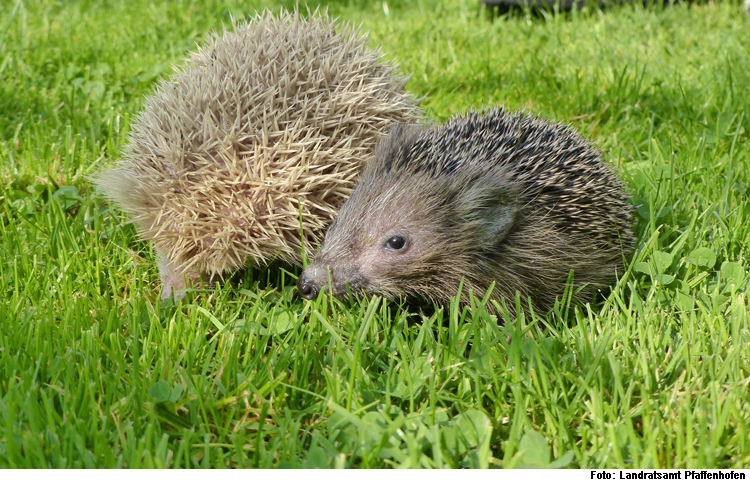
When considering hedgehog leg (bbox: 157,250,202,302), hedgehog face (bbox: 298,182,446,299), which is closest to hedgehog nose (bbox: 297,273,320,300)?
hedgehog face (bbox: 298,182,446,299)

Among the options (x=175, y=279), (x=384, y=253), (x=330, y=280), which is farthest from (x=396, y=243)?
(x=175, y=279)

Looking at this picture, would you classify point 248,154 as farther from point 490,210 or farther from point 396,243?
point 490,210

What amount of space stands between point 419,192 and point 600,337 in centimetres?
106

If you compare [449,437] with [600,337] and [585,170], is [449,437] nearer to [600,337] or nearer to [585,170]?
[600,337]

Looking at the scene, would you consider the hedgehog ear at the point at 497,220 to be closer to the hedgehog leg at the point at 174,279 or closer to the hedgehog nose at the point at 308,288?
the hedgehog nose at the point at 308,288

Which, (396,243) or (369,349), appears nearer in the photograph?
(369,349)

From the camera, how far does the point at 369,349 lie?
9.52 feet

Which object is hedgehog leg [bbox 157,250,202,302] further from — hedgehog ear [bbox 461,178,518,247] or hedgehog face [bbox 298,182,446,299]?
hedgehog ear [bbox 461,178,518,247]

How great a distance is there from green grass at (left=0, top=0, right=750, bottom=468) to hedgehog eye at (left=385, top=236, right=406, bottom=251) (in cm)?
30

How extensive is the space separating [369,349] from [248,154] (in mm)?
1191

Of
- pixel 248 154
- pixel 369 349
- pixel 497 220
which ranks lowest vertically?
pixel 369 349

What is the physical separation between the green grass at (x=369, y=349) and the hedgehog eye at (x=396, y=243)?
0.30 m

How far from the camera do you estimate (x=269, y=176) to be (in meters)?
3.35

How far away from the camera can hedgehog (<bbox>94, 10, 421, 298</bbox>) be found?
3309mm
